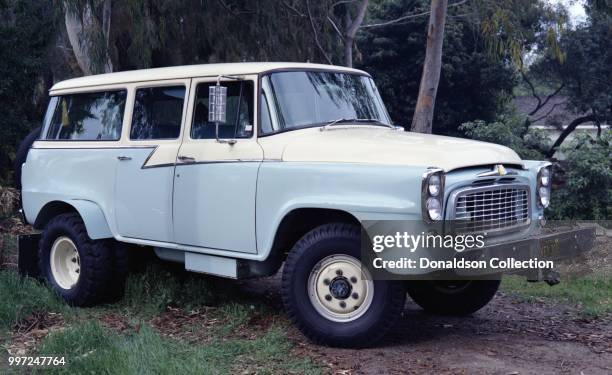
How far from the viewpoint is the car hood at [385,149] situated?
5.33 metres

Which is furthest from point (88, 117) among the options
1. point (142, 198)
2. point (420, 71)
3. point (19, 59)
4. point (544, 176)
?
point (420, 71)

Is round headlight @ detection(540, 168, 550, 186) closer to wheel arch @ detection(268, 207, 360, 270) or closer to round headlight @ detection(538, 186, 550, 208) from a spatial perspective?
round headlight @ detection(538, 186, 550, 208)

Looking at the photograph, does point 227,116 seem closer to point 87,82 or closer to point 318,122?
point 318,122

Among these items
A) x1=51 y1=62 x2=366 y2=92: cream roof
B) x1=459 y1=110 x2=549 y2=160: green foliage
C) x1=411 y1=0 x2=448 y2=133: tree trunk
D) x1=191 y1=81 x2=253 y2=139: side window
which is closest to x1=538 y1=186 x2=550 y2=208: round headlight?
x1=51 y1=62 x2=366 y2=92: cream roof

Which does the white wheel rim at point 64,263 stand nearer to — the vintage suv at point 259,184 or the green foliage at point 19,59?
the vintage suv at point 259,184

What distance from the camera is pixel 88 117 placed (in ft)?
24.8

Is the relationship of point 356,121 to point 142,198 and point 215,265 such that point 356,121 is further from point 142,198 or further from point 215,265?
point 142,198

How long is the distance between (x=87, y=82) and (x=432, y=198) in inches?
163

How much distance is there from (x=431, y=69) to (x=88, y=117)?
203 inches

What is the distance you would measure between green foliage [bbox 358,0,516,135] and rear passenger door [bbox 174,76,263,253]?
16.3m

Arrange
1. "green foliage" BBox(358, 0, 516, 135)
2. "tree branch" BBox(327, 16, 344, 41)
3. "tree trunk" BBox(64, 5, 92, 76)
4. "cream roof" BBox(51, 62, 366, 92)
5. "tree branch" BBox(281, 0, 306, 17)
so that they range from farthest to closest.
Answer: "green foliage" BBox(358, 0, 516, 135)
"tree branch" BBox(327, 16, 344, 41)
"tree branch" BBox(281, 0, 306, 17)
"tree trunk" BBox(64, 5, 92, 76)
"cream roof" BBox(51, 62, 366, 92)

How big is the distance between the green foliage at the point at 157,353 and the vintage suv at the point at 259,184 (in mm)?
393

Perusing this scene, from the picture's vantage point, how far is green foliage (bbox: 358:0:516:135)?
22469mm

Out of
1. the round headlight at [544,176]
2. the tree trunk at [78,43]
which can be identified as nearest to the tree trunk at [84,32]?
the tree trunk at [78,43]
